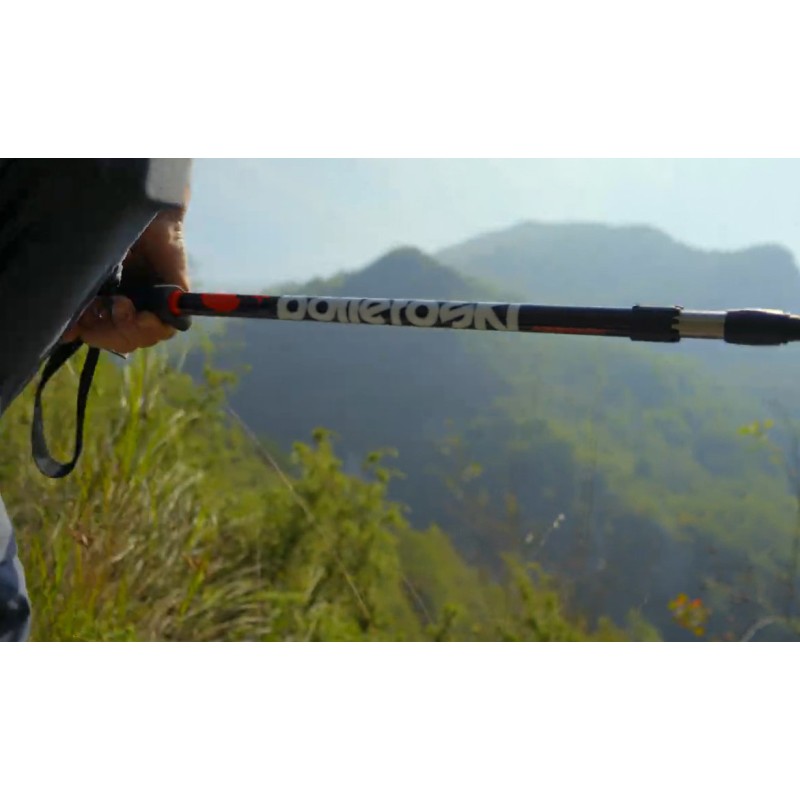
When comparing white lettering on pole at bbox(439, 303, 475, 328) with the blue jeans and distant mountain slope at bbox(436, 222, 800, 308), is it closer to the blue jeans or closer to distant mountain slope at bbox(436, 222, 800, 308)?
the blue jeans

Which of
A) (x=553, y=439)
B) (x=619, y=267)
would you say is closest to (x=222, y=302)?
(x=553, y=439)

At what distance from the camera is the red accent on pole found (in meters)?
1.30

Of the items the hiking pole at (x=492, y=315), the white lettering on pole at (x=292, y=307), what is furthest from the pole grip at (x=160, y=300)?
the white lettering on pole at (x=292, y=307)

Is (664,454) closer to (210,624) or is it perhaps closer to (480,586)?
(480,586)

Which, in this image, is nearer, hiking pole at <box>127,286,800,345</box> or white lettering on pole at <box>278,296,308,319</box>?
hiking pole at <box>127,286,800,345</box>

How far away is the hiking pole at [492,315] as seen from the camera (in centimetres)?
97

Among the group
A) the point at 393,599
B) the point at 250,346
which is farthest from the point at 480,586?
the point at 250,346

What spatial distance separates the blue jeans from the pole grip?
1.27 feet

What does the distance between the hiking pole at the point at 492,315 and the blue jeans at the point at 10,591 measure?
41cm

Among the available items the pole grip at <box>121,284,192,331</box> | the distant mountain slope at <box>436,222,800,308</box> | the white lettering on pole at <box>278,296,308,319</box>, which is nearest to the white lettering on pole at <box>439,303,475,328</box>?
the white lettering on pole at <box>278,296,308,319</box>

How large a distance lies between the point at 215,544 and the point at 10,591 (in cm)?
236

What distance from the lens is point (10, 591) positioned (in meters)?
1.10

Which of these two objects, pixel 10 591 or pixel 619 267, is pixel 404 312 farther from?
pixel 619 267

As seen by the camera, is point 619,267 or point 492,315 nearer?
point 492,315
